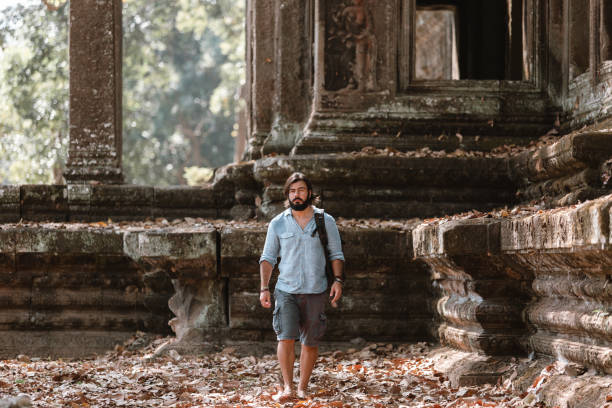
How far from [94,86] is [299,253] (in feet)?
16.7

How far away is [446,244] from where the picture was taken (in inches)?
197

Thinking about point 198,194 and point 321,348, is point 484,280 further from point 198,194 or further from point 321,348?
point 198,194

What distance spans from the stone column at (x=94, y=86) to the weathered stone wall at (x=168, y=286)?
2.07 m

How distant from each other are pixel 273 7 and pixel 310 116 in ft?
5.30

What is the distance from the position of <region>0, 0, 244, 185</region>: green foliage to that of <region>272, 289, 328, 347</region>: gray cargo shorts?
977 centimetres

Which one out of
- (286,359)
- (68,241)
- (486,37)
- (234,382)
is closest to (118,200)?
(68,241)

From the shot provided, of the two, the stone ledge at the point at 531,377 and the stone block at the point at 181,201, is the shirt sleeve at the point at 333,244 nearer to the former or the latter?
the stone ledge at the point at 531,377

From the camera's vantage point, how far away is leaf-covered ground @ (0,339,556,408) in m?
4.62

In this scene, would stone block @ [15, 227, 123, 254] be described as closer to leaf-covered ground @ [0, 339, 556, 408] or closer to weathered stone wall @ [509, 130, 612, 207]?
leaf-covered ground @ [0, 339, 556, 408]

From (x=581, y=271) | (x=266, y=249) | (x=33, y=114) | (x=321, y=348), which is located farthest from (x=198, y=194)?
(x=33, y=114)

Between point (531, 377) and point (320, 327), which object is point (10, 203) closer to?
point (320, 327)

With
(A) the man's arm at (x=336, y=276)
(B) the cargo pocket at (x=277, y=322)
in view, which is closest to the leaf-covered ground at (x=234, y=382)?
(B) the cargo pocket at (x=277, y=322)

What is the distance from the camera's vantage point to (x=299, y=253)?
5.01m

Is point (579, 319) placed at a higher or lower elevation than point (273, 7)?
lower
